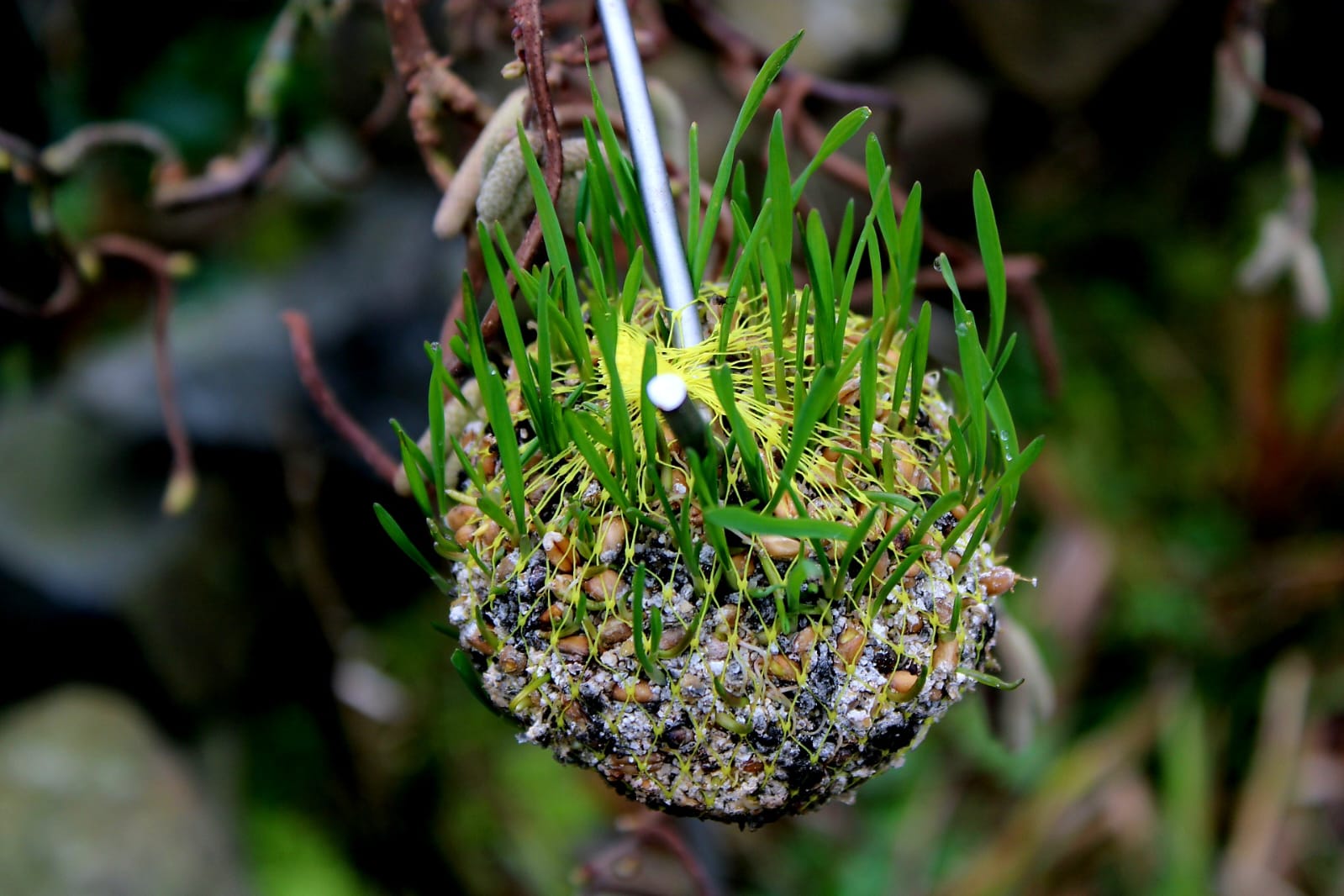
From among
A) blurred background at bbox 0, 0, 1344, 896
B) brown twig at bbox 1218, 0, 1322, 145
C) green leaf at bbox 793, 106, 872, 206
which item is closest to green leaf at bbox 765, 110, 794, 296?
green leaf at bbox 793, 106, 872, 206

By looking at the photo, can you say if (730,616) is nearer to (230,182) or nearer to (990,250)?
(990,250)

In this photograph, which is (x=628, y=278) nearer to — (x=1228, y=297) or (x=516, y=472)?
(x=516, y=472)

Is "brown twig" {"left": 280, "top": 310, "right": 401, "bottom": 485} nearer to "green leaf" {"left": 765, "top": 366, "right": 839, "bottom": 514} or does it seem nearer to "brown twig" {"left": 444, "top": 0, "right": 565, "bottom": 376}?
"brown twig" {"left": 444, "top": 0, "right": 565, "bottom": 376}

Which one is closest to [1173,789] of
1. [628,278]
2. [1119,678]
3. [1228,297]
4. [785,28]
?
[1119,678]

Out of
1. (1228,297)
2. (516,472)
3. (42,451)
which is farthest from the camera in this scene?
(1228,297)

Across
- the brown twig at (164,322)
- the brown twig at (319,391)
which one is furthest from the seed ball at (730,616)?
the brown twig at (164,322)

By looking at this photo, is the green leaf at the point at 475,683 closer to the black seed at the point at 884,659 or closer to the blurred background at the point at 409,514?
the black seed at the point at 884,659
